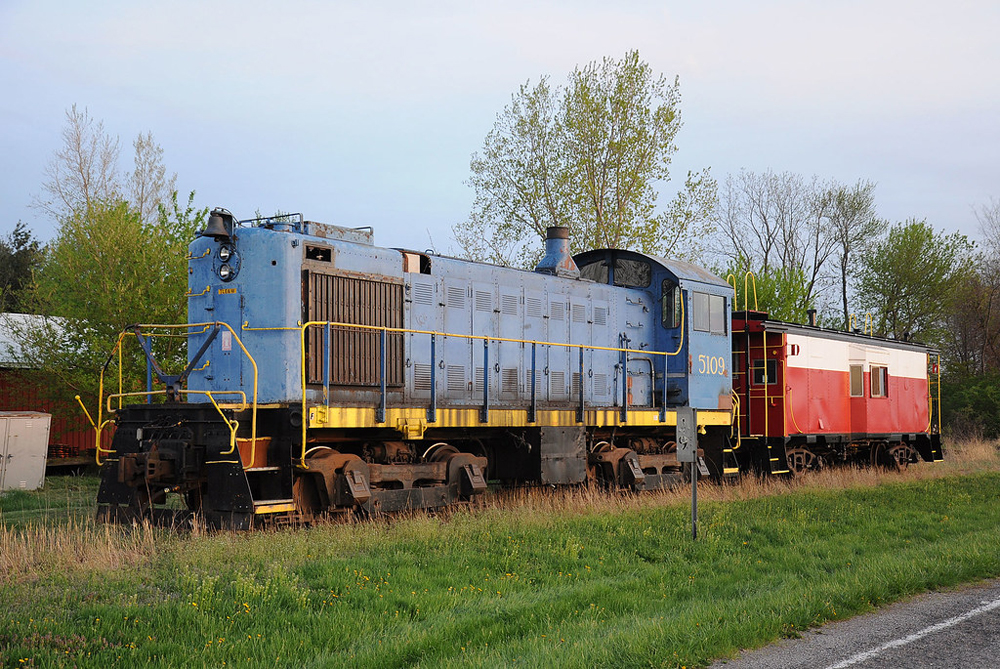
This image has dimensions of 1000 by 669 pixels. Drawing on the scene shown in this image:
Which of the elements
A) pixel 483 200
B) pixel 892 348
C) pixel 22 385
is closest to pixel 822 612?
pixel 892 348

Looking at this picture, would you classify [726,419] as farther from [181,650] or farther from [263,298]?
[181,650]

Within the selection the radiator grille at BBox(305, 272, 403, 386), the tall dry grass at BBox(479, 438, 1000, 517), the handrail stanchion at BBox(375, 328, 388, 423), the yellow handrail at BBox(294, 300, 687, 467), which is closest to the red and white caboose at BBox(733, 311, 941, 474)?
the tall dry grass at BBox(479, 438, 1000, 517)

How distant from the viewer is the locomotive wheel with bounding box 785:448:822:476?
19219mm

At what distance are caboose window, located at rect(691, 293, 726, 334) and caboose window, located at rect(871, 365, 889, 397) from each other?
7.31m

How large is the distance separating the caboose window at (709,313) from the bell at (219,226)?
861 centimetres

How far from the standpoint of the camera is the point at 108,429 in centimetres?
2216

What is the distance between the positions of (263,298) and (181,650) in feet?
18.7

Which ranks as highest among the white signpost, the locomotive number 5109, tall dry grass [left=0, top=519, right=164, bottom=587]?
the locomotive number 5109

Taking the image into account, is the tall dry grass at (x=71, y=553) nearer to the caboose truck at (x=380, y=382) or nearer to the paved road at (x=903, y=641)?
the caboose truck at (x=380, y=382)

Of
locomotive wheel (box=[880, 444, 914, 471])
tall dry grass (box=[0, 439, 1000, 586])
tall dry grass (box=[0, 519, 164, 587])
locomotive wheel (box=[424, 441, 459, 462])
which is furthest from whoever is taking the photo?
locomotive wheel (box=[880, 444, 914, 471])

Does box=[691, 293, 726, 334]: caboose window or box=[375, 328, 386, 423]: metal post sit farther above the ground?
box=[691, 293, 726, 334]: caboose window

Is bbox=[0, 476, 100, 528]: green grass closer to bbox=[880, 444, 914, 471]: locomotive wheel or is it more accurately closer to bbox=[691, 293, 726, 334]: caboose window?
bbox=[691, 293, 726, 334]: caboose window

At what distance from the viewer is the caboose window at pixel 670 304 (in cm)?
1577

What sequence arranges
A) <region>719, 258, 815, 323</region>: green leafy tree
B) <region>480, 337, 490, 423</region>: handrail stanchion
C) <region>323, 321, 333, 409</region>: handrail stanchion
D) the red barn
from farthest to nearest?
<region>719, 258, 815, 323</region>: green leafy tree, the red barn, <region>480, 337, 490, 423</region>: handrail stanchion, <region>323, 321, 333, 409</region>: handrail stanchion
